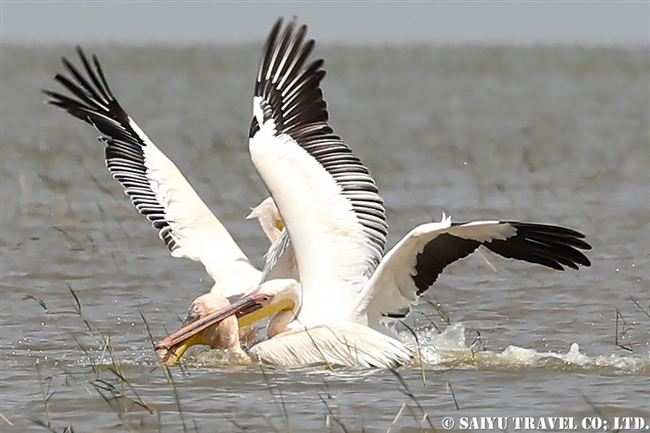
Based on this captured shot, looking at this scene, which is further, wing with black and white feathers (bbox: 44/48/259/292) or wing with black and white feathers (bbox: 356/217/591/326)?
wing with black and white feathers (bbox: 44/48/259/292)

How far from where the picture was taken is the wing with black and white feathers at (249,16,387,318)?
6.52 meters

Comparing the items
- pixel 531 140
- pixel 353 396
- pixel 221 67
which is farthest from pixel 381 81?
pixel 353 396

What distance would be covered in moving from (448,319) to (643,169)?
238 inches

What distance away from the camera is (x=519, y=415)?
5.34 metres

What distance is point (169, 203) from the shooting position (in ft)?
24.5

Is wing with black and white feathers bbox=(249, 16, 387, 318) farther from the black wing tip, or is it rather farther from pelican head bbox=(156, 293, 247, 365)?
the black wing tip

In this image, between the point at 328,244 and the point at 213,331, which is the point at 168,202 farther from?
the point at 328,244

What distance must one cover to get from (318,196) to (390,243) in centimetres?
277

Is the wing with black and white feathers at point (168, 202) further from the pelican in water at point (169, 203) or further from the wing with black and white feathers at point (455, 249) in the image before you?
the wing with black and white feathers at point (455, 249)

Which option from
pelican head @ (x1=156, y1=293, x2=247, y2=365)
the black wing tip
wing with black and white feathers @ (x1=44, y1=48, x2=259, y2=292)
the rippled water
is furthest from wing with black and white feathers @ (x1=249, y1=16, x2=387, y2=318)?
the black wing tip

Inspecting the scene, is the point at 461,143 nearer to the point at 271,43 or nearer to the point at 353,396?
the point at 271,43

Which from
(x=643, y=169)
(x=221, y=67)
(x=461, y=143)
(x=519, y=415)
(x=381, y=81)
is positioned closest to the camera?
(x=519, y=415)

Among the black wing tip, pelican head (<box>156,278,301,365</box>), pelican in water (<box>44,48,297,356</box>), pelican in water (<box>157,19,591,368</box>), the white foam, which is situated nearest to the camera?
the black wing tip

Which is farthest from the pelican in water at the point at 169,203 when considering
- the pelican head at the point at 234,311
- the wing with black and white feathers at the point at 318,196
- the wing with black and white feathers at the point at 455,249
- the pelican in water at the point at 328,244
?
the wing with black and white feathers at the point at 455,249
